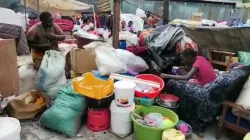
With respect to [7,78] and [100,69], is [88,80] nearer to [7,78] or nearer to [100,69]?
[100,69]

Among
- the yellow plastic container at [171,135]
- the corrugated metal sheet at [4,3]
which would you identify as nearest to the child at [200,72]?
the yellow plastic container at [171,135]

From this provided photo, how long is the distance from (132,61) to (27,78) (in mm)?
1724

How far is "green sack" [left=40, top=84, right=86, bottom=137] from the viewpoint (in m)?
2.78

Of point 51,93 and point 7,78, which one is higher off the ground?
point 7,78

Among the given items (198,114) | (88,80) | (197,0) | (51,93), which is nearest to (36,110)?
(51,93)

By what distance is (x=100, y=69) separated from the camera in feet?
11.2

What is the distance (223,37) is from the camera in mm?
2977

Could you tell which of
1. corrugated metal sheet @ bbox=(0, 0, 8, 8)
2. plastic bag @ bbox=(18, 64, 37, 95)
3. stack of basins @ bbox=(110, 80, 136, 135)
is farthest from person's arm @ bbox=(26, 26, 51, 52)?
corrugated metal sheet @ bbox=(0, 0, 8, 8)

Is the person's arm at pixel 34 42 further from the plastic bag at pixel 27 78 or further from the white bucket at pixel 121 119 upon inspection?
the white bucket at pixel 121 119

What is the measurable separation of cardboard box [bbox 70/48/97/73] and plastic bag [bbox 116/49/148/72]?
0.61 meters

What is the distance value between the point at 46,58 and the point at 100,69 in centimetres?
82

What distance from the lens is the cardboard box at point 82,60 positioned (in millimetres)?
4012

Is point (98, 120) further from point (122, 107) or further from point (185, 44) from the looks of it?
point (185, 44)

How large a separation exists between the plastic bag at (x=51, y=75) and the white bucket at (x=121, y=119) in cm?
103
